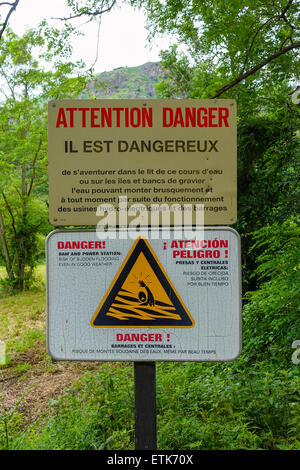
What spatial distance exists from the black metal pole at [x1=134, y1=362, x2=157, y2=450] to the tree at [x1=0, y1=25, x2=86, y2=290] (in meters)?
12.6

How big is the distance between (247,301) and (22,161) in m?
11.0

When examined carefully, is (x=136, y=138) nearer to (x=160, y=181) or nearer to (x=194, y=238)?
(x=160, y=181)

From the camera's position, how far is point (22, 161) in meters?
15.0

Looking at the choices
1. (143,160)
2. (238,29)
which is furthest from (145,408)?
(238,29)

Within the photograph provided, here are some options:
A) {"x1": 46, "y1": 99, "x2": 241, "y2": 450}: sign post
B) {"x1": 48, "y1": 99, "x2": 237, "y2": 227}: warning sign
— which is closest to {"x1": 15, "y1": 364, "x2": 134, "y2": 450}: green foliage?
{"x1": 46, "y1": 99, "x2": 241, "y2": 450}: sign post

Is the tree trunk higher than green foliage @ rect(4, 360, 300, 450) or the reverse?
higher

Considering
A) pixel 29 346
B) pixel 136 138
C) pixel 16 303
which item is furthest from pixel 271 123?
pixel 16 303

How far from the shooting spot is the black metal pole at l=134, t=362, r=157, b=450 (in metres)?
1.96

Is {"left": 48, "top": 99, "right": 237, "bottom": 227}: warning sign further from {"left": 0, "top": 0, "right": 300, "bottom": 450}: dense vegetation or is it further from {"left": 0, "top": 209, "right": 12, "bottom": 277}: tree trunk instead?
{"left": 0, "top": 209, "right": 12, "bottom": 277}: tree trunk

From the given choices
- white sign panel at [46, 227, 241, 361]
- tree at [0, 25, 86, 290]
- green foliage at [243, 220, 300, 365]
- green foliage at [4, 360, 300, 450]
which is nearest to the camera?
white sign panel at [46, 227, 241, 361]

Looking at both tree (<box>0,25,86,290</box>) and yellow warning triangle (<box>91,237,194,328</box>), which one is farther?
tree (<box>0,25,86,290</box>)

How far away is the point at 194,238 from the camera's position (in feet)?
6.31
